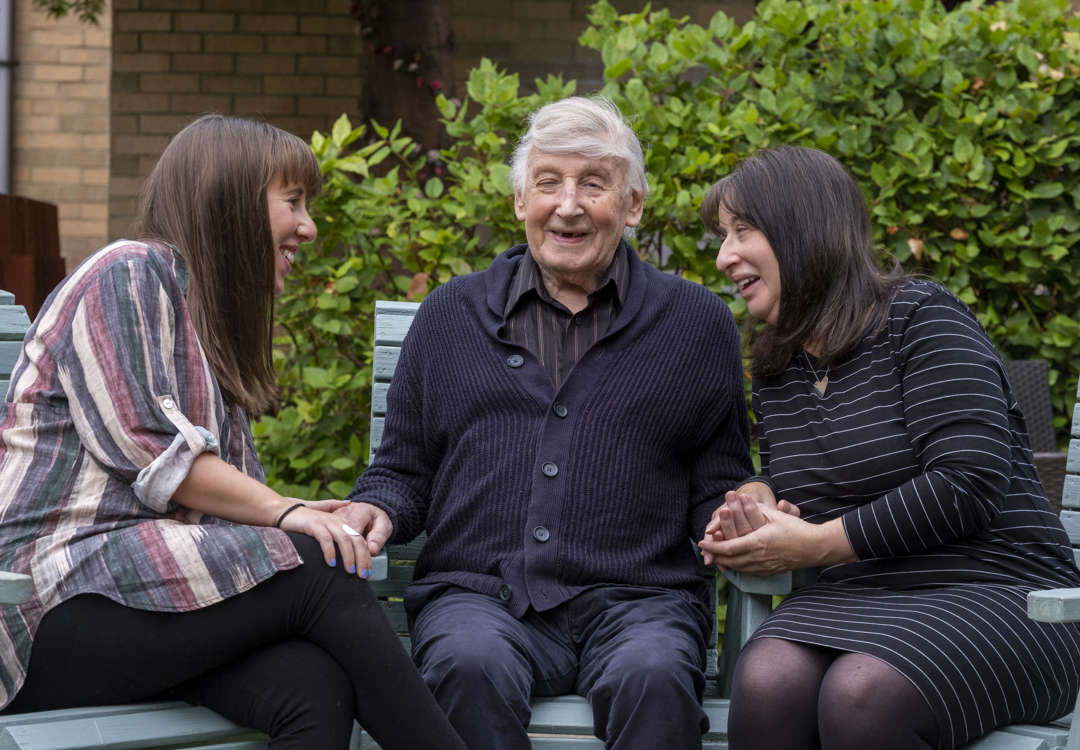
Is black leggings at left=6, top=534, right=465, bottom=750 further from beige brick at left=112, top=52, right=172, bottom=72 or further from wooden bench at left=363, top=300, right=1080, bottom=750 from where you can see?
beige brick at left=112, top=52, right=172, bottom=72

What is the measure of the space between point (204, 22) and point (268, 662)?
20.4 ft

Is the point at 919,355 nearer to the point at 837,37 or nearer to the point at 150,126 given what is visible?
the point at 837,37

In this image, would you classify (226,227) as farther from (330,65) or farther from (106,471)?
(330,65)

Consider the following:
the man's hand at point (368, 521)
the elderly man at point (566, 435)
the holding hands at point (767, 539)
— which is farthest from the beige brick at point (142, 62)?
the holding hands at point (767, 539)

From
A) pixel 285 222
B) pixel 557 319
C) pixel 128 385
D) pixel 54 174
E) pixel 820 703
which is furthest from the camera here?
pixel 54 174

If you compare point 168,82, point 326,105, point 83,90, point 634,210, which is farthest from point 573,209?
point 83,90

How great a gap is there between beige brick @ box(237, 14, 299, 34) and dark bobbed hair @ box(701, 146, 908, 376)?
554 centimetres

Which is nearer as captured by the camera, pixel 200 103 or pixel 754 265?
pixel 754 265

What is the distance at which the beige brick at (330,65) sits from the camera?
310 inches

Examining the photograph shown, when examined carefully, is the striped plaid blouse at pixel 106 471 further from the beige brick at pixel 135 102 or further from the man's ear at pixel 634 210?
the beige brick at pixel 135 102

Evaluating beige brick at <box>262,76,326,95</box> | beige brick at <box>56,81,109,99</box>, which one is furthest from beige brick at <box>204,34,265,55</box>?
beige brick at <box>56,81,109,99</box>

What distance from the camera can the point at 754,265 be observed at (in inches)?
112

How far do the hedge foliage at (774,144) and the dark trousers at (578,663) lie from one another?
4.27 ft

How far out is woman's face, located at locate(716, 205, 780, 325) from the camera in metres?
2.83
